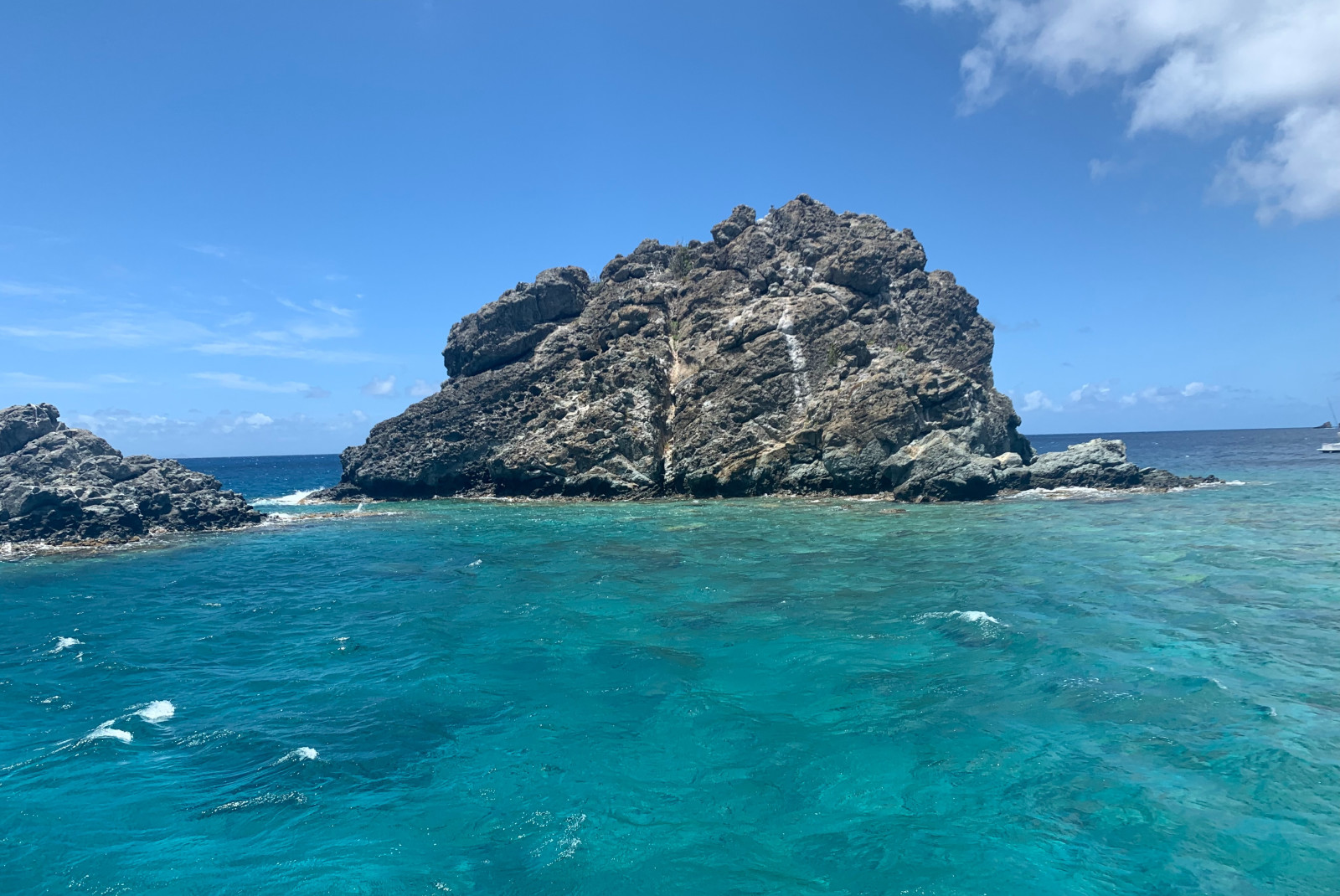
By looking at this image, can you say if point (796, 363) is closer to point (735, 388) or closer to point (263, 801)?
point (735, 388)

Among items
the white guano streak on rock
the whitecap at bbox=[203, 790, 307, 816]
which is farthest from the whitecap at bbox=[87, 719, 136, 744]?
the white guano streak on rock

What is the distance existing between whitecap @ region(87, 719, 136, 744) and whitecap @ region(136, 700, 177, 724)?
55 cm

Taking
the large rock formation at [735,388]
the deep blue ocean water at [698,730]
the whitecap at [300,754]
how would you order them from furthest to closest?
the large rock formation at [735,388]
the whitecap at [300,754]
the deep blue ocean water at [698,730]

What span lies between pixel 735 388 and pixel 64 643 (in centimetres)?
4746

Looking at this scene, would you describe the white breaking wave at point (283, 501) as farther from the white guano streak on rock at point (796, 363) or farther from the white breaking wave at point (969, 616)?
the white breaking wave at point (969, 616)

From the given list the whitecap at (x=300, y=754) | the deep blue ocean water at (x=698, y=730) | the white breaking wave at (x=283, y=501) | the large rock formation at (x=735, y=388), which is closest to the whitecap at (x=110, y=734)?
the deep blue ocean water at (x=698, y=730)

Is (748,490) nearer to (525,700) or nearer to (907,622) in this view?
(907,622)

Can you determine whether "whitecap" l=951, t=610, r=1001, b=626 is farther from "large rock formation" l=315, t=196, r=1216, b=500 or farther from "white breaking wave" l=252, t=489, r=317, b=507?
"white breaking wave" l=252, t=489, r=317, b=507

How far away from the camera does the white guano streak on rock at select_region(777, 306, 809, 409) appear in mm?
58031

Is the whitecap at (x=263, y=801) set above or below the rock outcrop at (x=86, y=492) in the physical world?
below

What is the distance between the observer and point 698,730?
12.8 meters

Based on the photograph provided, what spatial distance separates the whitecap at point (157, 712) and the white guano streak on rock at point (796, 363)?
48.9 m

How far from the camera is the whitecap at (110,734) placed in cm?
1347

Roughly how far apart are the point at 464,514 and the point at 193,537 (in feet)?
55.6
